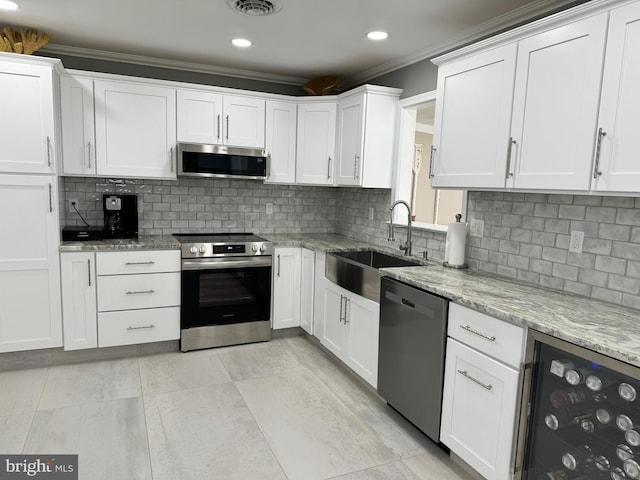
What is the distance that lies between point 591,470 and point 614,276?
2.97ft

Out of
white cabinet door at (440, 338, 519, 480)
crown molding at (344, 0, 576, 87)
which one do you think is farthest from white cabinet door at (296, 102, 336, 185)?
white cabinet door at (440, 338, 519, 480)

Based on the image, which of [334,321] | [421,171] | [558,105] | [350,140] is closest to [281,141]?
[350,140]

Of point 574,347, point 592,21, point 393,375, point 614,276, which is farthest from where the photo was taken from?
point 393,375

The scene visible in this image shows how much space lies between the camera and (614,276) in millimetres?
2033

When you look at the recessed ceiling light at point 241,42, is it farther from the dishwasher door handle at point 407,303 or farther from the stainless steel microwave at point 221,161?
the dishwasher door handle at point 407,303

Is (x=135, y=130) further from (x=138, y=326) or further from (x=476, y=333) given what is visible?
(x=476, y=333)

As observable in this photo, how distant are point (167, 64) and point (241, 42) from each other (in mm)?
968

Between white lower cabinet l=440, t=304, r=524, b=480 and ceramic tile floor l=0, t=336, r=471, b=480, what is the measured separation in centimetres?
25

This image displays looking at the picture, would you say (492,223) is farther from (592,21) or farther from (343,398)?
(343,398)

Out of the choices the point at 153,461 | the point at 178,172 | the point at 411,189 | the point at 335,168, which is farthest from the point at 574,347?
the point at 178,172

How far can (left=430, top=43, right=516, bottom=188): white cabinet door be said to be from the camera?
2197mm

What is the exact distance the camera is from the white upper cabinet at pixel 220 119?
3646 millimetres

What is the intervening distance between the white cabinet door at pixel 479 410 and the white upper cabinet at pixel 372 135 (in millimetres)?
1826

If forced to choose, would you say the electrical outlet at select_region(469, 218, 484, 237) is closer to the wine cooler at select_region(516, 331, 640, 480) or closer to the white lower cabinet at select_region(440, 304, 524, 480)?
the white lower cabinet at select_region(440, 304, 524, 480)
